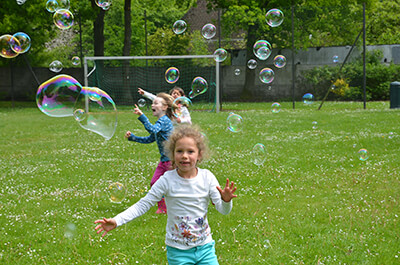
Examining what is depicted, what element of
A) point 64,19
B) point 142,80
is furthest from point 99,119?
point 142,80

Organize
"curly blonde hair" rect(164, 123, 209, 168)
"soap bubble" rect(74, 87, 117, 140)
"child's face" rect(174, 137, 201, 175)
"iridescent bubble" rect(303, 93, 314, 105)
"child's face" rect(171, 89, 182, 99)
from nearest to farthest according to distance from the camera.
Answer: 1. "child's face" rect(174, 137, 201, 175)
2. "curly blonde hair" rect(164, 123, 209, 168)
3. "soap bubble" rect(74, 87, 117, 140)
4. "child's face" rect(171, 89, 182, 99)
5. "iridescent bubble" rect(303, 93, 314, 105)

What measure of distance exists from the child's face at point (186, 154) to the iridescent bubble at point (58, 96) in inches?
175

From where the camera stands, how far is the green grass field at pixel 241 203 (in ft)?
15.4

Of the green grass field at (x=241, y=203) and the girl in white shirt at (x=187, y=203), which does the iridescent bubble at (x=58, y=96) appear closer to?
the green grass field at (x=241, y=203)

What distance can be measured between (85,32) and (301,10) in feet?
104

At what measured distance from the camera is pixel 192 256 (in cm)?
336

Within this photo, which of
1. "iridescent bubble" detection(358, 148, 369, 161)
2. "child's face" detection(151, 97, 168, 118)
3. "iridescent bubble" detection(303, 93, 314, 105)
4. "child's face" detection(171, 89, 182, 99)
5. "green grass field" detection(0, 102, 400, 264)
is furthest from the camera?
"iridescent bubble" detection(303, 93, 314, 105)

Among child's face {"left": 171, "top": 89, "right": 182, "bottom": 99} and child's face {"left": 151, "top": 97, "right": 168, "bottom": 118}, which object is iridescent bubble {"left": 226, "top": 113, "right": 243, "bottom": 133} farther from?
child's face {"left": 151, "top": 97, "right": 168, "bottom": 118}

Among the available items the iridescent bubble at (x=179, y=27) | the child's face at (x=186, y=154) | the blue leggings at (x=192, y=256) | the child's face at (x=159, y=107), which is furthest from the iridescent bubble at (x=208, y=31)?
the blue leggings at (x=192, y=256)

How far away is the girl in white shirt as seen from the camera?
3375mm

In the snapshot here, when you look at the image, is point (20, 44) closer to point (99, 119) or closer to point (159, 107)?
point (99, 119)

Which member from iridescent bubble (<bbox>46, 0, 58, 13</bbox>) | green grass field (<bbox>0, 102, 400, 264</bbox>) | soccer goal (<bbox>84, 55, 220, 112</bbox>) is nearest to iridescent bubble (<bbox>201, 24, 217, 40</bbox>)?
green grass field (<bbox>0, 102, 400, 264</bbox>)

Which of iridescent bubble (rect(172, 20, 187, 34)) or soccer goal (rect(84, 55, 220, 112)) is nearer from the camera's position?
iridescent bubble (rect(172, 20, 187, 34))

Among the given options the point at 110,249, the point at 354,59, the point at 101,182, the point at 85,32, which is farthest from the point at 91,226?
the point at 85,32
